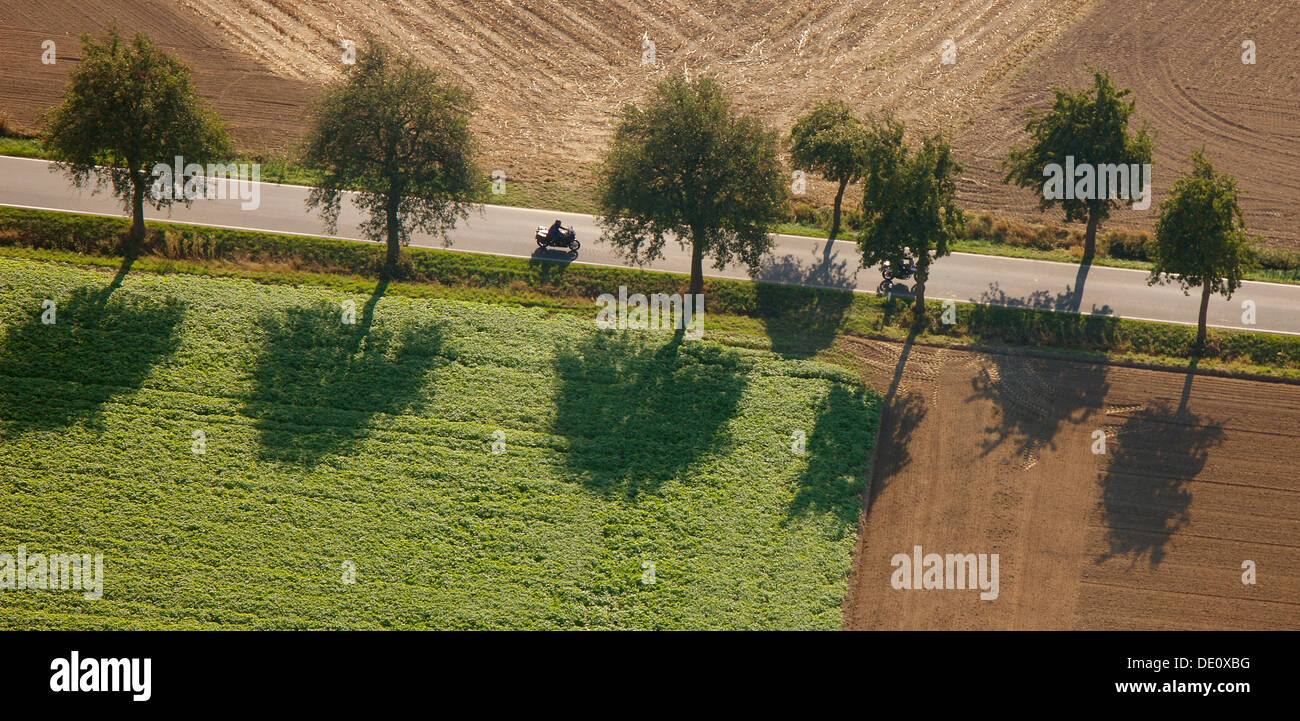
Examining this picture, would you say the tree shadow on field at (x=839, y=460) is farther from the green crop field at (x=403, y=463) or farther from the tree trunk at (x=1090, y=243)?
the tree trunk at (x=1090, y=243)

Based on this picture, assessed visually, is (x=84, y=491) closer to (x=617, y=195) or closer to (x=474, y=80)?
(x=617, y=195)

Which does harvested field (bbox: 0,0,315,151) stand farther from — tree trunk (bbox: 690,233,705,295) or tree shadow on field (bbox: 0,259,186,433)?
tree trunk (bbox: 690,233,705,295)

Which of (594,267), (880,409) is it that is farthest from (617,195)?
(880,409)

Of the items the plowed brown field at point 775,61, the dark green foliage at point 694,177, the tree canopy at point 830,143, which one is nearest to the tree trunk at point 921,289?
the tree canopy at point 830,143

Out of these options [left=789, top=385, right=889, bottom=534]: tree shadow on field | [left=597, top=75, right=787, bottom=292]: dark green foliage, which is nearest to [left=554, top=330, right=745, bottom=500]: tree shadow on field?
[left=789, top=385, right=889, bottom=534]: tree shadow on field

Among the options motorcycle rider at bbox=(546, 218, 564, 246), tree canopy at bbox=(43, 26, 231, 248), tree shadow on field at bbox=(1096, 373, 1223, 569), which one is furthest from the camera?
motorcycle rider at bbox=(546, 218, 564, 246)
